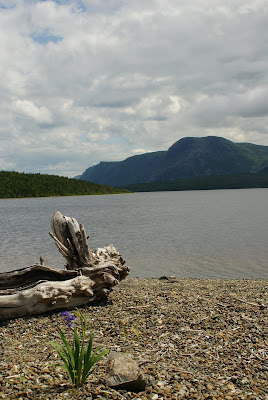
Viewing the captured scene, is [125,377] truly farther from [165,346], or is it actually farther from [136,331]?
[136,331]

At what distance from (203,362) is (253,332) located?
2.06 m

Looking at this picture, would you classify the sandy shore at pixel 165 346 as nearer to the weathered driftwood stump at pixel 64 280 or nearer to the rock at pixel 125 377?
the rock at pixel 125 377

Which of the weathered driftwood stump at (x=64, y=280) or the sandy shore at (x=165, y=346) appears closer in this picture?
the sandy shore at (x=165, y=346)

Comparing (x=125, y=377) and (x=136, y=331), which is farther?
(x=136, y=331)

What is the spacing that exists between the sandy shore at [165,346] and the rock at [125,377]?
13 cm

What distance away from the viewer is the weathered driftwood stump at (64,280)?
927cm

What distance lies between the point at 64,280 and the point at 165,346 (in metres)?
4.50

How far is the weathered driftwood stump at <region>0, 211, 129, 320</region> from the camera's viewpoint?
9266 mm

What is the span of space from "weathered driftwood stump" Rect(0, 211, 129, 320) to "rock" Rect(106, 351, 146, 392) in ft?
13.5

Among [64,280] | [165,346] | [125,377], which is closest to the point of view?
[125,377]

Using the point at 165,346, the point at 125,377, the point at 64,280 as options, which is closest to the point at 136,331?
the point at 165,346

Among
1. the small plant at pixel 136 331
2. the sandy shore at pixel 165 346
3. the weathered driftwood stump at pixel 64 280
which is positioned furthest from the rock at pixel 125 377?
the weathered driftwood stump at pixel 64 280

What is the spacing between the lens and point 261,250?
28.4m

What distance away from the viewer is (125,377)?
18.5 feet
